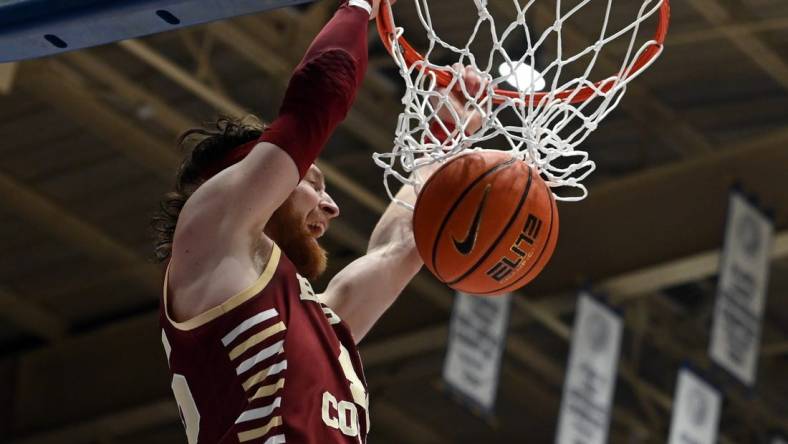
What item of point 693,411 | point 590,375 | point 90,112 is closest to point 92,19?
point 90,112

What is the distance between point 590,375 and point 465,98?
7.03 metres

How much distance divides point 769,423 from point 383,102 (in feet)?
20.8

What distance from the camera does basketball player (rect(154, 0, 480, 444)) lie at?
2.94m

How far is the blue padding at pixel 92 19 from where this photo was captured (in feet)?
10.4

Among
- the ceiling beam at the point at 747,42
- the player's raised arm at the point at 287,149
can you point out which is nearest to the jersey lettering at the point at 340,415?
the player's raised arm at the point at 287,149

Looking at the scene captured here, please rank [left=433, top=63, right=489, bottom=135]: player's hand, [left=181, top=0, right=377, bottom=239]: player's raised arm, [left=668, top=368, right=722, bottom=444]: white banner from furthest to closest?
[left=668, top=368, right=722, bottom=444]: white banner < [left=433, top=63, right=489, bottom=135]: player's hand < [left=181, top=0, right=377, bottom=239]: player's raised arm

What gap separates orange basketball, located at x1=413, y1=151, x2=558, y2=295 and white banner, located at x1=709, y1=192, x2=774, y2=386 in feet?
22.5

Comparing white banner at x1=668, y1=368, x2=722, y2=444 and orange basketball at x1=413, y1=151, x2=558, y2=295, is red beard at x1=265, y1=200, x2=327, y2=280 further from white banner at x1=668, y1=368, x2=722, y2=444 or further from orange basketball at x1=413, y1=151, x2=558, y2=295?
white banner at x1=668, y1=368, x2=722, y2=444

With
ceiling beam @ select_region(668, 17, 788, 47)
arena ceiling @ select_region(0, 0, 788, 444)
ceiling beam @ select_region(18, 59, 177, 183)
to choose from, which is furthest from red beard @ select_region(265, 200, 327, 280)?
ceiling beam @ select_region(668, 17, 788, 47)

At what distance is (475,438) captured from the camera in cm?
1608

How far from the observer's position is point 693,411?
35.1 ft

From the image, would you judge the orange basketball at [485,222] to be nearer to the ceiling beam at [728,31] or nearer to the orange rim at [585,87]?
the orange rim at [585,87]

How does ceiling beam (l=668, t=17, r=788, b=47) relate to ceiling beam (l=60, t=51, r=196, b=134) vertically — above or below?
above

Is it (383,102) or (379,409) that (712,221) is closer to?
(383,102)
